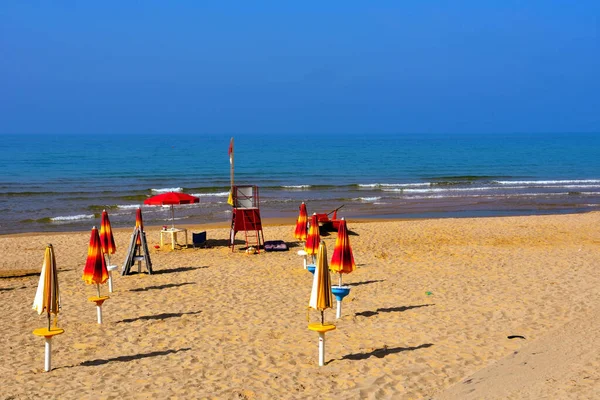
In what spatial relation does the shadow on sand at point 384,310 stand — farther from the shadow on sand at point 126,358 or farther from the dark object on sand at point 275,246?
the dark object on sand at point 275,246

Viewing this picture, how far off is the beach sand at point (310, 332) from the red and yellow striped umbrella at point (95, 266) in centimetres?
75

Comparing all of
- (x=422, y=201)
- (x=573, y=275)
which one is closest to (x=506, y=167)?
(x=422, y=201)

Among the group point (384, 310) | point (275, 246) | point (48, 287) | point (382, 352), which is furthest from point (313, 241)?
point (48, 287)

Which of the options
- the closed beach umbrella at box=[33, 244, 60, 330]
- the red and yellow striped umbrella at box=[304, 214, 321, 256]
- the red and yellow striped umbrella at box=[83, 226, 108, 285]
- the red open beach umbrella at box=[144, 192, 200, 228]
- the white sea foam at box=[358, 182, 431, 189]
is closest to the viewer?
the closed beach umbrella at box=[33, 244, 60, 330]

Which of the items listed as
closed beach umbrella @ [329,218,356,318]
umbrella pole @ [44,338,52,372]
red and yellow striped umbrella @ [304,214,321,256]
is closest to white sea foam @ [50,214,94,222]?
red and yellow striped umbrella @ [304,214,321,256]

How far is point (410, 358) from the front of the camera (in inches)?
352

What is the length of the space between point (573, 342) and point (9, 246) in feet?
53.9

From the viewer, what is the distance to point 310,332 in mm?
10188

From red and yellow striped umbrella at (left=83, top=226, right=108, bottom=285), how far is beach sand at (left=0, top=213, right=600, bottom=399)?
0.75m

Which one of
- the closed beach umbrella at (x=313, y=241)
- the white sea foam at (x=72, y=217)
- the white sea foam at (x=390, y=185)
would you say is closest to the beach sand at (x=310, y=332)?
the closed beach umbrella at (x=313, y=241)

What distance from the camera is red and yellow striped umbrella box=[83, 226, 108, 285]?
10.8m

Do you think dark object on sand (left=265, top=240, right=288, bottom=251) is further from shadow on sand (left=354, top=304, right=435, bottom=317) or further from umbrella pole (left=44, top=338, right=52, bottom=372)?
umbrella pole (left=44, top=338, right=52, bottom=372)

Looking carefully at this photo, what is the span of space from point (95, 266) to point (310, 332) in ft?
12.1

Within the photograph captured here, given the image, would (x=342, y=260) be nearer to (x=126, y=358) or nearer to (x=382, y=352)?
(x=382, y=352)
